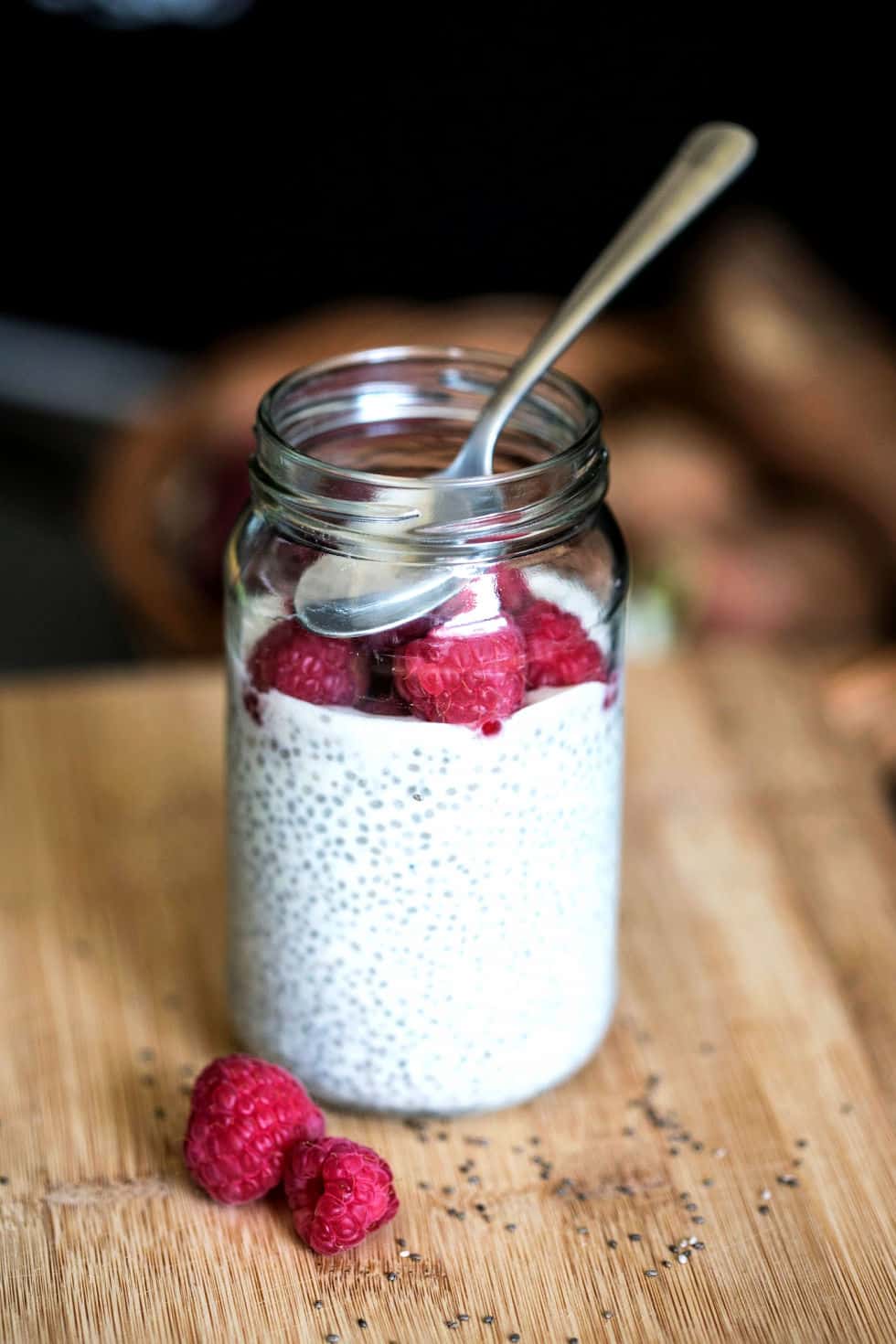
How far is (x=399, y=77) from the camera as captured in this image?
2270mm

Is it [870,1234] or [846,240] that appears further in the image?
[846,240]

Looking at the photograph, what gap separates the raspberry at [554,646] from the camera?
0.74 m

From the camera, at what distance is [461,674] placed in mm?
718

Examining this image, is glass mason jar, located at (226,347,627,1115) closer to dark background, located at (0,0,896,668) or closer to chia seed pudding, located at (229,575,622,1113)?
chia seed pudding, located at (229,575,622,1113)

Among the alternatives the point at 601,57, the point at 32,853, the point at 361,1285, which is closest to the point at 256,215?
the point at 601,57

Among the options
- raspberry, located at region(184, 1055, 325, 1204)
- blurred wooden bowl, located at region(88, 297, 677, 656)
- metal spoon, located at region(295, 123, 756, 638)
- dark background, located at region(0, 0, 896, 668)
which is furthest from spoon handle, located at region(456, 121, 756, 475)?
dark background, located at region(0, 0, 896, 668)

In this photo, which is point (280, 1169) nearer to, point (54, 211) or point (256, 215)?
point (256, 215)

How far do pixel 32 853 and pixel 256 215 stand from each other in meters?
1.61

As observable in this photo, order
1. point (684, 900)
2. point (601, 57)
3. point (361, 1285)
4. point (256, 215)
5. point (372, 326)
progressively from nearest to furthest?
point (361, 1285) → point (684, 900) → point (372, 326) → point (601, 57) → point (256, 215)

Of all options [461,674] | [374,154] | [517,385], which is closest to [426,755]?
[461,674]

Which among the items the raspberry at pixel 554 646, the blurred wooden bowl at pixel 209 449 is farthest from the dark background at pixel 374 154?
the raspberry at pixel 554 646

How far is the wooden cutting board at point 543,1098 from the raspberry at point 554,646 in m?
0.26

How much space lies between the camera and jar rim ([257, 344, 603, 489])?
2.33ft

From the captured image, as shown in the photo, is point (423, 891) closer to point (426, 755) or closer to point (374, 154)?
point (426, 755)
